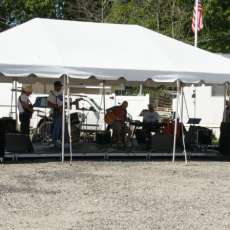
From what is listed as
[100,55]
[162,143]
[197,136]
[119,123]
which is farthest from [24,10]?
[100,55]

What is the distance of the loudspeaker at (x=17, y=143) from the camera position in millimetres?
13945

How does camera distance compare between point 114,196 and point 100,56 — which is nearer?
point 114,196

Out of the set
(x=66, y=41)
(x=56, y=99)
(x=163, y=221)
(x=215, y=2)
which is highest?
(x=215, y=2)

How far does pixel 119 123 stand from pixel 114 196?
21.0 ft

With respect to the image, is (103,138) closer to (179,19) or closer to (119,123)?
(119,123)

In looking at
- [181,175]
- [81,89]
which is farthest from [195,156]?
[81,89]

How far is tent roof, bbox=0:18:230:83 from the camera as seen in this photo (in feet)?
43.8

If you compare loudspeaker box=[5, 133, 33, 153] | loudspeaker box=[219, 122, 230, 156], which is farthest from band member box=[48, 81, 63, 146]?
loudspeaker box=[219, 122, 230, 156]

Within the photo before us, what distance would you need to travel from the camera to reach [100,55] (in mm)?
14344

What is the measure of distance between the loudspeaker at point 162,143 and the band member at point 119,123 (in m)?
0.93

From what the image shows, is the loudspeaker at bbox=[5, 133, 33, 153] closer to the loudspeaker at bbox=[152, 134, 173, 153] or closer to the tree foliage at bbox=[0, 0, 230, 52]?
the loudspeaker at bbox=[152, 134, 173, 153]

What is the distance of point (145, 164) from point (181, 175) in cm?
188

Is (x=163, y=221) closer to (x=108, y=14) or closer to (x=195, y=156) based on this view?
(x=195, y=156)

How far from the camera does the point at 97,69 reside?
13.5m
